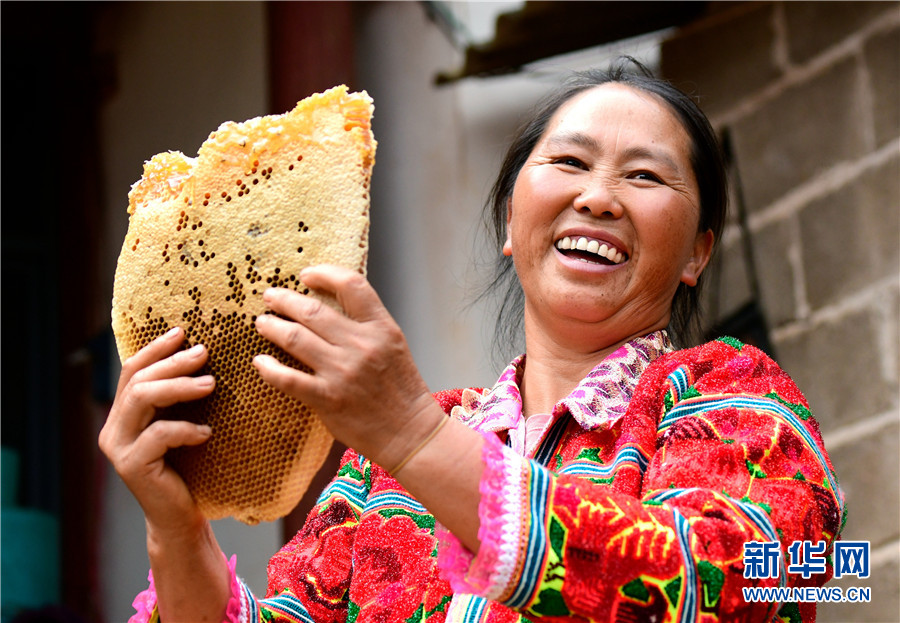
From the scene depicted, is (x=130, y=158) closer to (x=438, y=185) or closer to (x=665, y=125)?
(x=438, y=185)

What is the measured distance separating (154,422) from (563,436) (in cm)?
63

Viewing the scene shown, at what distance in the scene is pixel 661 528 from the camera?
125cm

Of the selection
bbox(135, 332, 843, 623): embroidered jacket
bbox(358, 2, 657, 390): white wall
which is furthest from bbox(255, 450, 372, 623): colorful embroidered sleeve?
bbox(358, 2, 657, 390): white wall

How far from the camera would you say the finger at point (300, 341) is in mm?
1260

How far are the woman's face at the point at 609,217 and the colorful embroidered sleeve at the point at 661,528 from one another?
43 centimetres

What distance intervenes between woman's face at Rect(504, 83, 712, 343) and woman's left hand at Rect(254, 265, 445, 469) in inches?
23.8

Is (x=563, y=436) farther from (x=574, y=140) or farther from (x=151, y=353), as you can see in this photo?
(x=151, y=353)

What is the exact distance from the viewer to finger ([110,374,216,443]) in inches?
54.5

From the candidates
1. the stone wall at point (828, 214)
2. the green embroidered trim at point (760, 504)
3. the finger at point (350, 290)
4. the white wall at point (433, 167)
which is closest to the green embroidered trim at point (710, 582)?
the green embroidered trim at point (760, 504)

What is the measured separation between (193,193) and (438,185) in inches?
103

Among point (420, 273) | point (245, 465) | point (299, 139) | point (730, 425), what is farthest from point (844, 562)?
point (420, 273)

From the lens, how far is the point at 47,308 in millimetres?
5160

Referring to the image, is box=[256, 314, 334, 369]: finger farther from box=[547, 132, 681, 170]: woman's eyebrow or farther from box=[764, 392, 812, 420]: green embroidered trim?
box=[547, 132, 681, 170]: woman's eyebrow

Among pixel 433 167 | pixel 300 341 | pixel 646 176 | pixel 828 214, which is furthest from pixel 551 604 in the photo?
pixel 433 167
